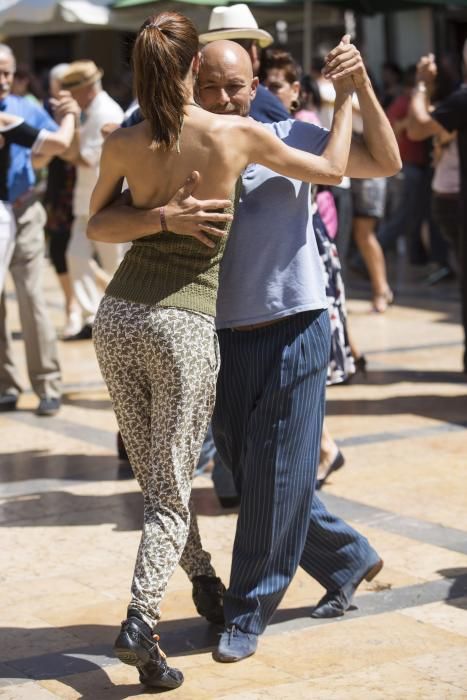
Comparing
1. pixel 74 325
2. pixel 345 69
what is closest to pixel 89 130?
pixel 74 325

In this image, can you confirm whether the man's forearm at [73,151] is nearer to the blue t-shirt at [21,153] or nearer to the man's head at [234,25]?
the blue t-shirt at [21,153]

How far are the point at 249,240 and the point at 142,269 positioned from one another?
1.22 ft

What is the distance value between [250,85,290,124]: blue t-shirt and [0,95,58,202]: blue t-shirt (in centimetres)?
258

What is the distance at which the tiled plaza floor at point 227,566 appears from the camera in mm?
4145

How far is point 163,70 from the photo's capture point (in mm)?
3811

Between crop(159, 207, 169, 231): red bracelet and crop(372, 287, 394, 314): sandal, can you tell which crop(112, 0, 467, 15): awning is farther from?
crop(159, 207, 169, 231): red bracelet

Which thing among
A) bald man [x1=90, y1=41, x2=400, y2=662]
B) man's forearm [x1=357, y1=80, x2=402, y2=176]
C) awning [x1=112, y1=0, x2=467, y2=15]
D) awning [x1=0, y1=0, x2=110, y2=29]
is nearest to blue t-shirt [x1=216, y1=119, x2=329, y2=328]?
bald man [x1=90, y1=41, x2=400, y2=662]

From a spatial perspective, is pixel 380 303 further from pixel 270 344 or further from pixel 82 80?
pixel 270 344

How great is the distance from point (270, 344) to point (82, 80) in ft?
19.0

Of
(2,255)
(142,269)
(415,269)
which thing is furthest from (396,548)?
(415,269)

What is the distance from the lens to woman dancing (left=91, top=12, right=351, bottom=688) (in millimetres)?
3898

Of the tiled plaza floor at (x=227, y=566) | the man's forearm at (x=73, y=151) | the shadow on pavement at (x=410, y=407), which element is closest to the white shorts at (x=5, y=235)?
the tiled plaza floor at (x=227, y=566)

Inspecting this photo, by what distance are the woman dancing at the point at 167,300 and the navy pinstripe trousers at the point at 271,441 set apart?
24 centimetres

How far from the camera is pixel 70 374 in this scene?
9.49m
